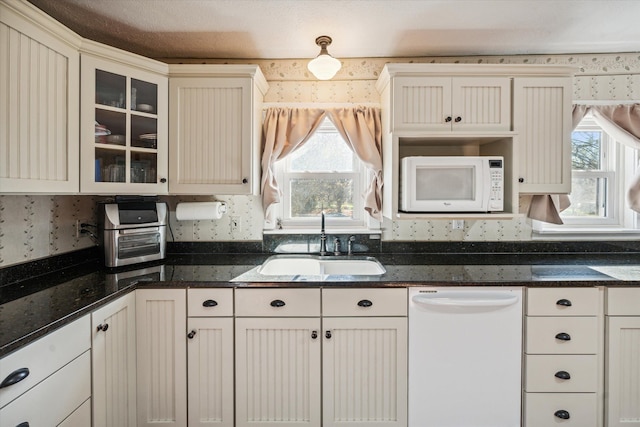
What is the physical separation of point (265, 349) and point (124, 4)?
1.97 metres

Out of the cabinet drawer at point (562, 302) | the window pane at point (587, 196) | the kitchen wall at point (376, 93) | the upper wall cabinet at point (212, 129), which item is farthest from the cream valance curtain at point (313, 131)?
the window pane at point (587, 196)

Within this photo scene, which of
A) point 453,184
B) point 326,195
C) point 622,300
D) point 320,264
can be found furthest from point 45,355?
point 622,300

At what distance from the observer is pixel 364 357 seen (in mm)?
1573

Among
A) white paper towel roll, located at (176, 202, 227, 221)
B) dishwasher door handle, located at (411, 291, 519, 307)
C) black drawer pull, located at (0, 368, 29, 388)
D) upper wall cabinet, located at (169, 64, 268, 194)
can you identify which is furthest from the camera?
white paper towel roll, located at (176, 202, 227, 221)

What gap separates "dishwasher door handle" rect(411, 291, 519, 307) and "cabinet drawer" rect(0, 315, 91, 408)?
4.84ft

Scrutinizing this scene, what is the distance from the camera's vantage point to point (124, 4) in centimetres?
162

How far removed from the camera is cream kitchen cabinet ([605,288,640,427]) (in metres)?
1.55

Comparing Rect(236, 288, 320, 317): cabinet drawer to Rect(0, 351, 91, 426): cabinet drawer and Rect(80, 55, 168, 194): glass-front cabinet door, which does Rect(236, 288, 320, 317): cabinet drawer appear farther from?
Rect(80, 55, 168, 194): glass-front cabinet door

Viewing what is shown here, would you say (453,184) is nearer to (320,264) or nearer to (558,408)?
(320,264)

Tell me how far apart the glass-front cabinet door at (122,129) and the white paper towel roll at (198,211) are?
0.22 m

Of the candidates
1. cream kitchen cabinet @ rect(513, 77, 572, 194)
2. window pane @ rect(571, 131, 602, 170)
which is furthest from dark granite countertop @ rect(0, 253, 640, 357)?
window pane @ rect(571, 131, 602, 170)

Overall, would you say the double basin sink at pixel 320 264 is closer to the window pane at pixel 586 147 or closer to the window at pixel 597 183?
the window at pixel 597 183

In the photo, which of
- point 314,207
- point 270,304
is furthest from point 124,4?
point 270,304

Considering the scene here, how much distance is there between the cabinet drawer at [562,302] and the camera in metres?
1.55
